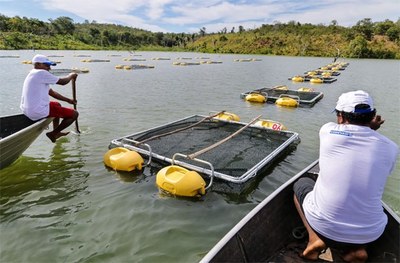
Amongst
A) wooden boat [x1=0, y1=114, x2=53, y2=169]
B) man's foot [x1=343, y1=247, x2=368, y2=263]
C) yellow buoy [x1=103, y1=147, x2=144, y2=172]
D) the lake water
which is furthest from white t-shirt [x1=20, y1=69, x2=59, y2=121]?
man's foot [x1=343, y1=247, x2=368, y2=263]

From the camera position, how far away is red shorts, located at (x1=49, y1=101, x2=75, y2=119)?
703cm

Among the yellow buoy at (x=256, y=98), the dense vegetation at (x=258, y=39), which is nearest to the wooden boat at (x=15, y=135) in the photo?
the yellow buoy at (x=256, y=98)

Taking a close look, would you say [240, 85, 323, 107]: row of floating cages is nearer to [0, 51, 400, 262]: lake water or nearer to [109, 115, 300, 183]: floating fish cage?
[0, 51, 400, 262]: lake water

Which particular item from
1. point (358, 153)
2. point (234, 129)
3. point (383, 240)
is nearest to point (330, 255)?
point (383, 240)

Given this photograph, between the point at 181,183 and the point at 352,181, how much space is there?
2.88 meters

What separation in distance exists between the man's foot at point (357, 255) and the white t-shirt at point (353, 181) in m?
0.11

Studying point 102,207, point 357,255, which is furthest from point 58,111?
point 357,255

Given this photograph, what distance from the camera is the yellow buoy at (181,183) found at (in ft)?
16.8

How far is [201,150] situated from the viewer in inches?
267

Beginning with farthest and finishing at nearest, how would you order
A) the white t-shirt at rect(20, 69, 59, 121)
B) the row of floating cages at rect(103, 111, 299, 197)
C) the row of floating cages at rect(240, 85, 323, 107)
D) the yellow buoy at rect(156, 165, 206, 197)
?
the row of floating cages at rect(240, 85, 323, 107)
the white t-shirt at rect(20, 69, 59, 121)
the row of floating cages at rect(103, 111, 299, 197)
the yellow buoy at rect(156, 165, 206, 197)

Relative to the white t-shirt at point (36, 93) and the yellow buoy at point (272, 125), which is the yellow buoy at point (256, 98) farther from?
the white t-shirt at point (36, 93)

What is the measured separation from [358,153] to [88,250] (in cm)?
351

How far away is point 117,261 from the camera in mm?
3816

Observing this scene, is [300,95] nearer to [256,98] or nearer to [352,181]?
[256,98]
